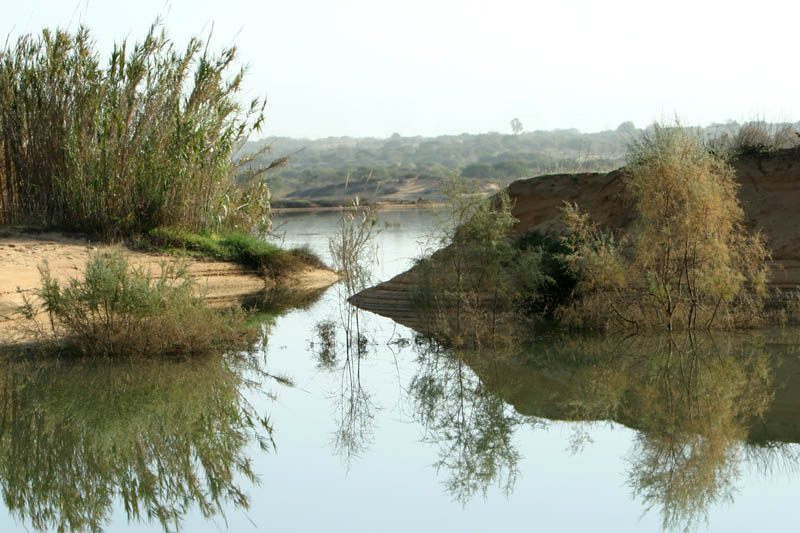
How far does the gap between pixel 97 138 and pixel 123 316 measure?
6519 mm

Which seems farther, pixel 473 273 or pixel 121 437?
pixel 473 273

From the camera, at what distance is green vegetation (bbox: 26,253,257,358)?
10.8m

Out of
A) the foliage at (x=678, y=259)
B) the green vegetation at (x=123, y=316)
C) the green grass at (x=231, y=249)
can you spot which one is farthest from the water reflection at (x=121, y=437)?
the green grass at (x=231, y=249)

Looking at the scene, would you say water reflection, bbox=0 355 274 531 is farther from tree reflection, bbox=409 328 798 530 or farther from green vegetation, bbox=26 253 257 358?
tree reflection, bbox=409 328 798 530

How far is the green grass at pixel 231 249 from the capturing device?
55.7 ft

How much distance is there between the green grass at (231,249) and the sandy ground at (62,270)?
0.25 meters

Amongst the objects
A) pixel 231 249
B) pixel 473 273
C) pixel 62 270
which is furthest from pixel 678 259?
pixel 62 270

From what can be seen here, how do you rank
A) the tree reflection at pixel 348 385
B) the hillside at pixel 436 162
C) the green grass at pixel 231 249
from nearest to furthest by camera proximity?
the tree reflection at pixel 348 385 → the green grass at pixel 231 249 → the hillside at pixel 436 162

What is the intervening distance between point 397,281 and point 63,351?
712 centimetres

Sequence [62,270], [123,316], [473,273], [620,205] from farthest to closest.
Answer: [620,205], [62,270], [473,273], [123,316]

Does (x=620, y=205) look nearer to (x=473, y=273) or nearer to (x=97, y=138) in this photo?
(x=473, y=273)

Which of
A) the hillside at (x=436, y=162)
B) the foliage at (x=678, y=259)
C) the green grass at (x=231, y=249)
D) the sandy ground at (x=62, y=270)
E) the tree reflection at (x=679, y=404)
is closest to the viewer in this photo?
the tree reflection at (x=679, y=404)

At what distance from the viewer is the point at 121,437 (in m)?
7.87

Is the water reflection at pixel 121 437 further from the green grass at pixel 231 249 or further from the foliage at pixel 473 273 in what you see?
the green grass at pixel 231 249
